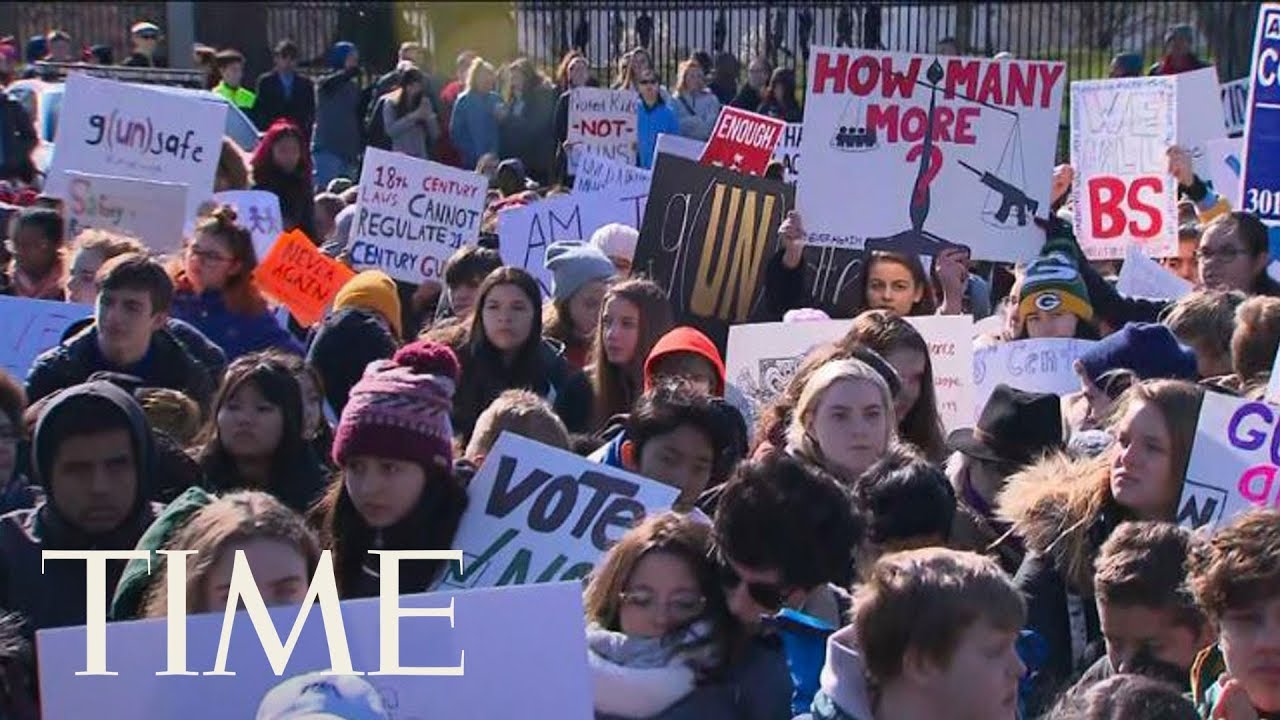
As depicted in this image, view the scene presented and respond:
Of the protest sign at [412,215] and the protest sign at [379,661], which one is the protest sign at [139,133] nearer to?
the protest sign at [412,215]

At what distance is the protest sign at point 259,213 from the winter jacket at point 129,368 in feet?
14.9

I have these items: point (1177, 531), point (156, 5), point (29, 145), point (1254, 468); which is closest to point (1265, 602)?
point (1177, 531)

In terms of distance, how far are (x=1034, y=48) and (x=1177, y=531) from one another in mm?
28884

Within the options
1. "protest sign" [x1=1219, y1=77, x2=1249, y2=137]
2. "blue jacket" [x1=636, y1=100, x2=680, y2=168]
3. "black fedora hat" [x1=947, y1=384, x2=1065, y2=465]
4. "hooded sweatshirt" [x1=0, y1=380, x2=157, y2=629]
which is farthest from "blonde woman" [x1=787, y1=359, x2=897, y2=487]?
"protest sign" [x1=1219, y1=77, x2=1249, y2=137]

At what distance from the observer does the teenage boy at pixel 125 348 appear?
7.23 metres

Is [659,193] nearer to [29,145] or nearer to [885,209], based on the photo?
[885,209]

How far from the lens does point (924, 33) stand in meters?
28.9

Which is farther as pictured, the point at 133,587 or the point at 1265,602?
the point at 133,587

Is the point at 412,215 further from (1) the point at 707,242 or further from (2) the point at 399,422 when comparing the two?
(2) the point at 399,422

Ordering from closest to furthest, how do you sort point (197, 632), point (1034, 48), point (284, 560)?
point (197, 632), point (284, 560), point (1034, 48)

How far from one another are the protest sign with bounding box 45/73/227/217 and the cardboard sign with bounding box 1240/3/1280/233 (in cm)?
501

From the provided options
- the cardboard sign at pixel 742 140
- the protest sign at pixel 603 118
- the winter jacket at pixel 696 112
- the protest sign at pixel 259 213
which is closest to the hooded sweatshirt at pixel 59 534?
the protest sign at pixel 259 213

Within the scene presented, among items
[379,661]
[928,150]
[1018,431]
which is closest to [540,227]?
[928,150]

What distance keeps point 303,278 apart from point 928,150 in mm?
2679
